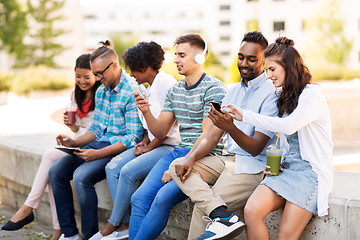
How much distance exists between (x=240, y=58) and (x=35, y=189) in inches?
86.5

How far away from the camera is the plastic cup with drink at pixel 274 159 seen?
2.99 meters

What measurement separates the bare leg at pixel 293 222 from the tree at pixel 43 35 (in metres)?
33.0

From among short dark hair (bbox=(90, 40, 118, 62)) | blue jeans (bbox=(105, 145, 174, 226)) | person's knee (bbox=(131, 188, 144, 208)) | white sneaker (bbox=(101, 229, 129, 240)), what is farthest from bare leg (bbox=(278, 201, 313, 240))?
short dark hair (bbox=(90, 40, 118, 62))

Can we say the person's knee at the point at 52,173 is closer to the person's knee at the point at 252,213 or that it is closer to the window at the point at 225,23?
the person's knee at the point at 252,213

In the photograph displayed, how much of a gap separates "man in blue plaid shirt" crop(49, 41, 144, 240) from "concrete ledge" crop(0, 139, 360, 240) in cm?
23

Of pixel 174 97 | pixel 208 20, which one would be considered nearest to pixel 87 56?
pixel 174 97

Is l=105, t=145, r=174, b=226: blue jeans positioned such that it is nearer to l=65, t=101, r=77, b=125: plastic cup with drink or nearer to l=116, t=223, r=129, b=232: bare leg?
l=116, t=223, r=129, b=232: bare leg

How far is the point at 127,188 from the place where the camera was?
381 cm

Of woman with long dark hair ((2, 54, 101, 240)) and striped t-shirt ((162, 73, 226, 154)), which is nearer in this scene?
striped t-shirt ((162, 73, 226, 154))

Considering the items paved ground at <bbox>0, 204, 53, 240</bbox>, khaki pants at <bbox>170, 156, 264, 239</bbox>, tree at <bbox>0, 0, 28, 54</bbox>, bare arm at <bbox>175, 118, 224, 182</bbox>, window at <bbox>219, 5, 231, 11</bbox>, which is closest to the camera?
khaki pants at <bbox>170, 156, 264, 239</bbox>

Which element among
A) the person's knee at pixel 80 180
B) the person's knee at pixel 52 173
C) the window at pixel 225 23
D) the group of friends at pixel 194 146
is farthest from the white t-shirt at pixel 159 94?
the window at pixel 225 23

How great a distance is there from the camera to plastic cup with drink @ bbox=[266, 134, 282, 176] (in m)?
2.99

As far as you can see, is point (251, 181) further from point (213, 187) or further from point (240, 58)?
point (240, 58)

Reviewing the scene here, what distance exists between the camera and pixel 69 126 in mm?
4762
